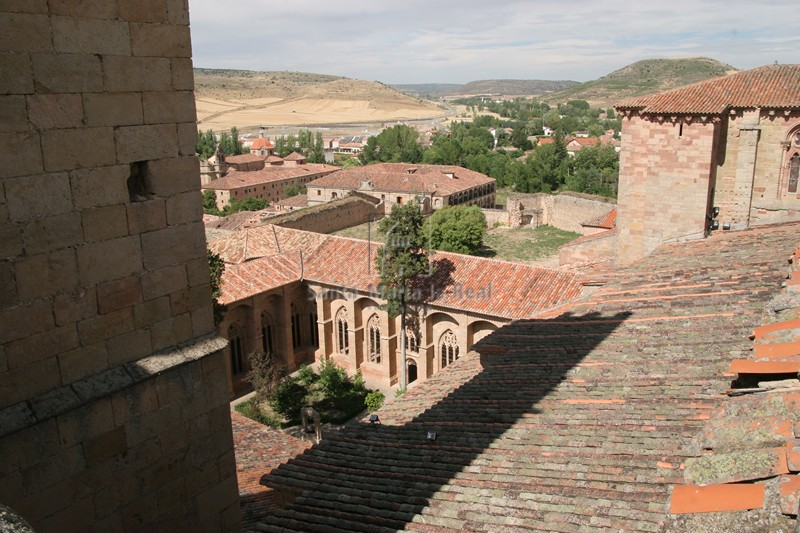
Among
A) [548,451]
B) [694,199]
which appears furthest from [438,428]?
[694,199]

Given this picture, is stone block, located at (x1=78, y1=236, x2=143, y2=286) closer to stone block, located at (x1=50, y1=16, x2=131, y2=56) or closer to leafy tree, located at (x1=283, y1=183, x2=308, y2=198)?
stone block, located at (x1=50, y1=16, x2=131, y2=56)

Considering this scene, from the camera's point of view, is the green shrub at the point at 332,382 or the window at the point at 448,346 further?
the green shrub at the point at 332,382

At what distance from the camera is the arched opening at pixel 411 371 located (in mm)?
28484

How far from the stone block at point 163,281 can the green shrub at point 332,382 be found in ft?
71.4

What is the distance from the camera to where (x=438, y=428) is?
8.30m

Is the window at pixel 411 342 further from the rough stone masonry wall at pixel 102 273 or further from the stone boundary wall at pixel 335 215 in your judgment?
the rough stone masonry wall at pixel 102 273

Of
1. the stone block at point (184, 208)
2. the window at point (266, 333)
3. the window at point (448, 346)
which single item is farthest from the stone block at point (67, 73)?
the window at point (266, 333)

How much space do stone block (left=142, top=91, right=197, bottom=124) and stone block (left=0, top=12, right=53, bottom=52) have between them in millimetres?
777

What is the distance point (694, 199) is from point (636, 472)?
1358 cm

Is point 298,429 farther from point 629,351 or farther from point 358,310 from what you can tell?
point 629,351

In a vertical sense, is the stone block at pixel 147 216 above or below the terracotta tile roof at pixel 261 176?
above

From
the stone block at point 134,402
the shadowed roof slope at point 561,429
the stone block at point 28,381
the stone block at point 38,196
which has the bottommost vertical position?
the shadowed roof slope at point 561,429

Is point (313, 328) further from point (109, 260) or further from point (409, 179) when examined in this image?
point (409, 179)

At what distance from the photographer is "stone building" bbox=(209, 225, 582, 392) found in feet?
84.3
